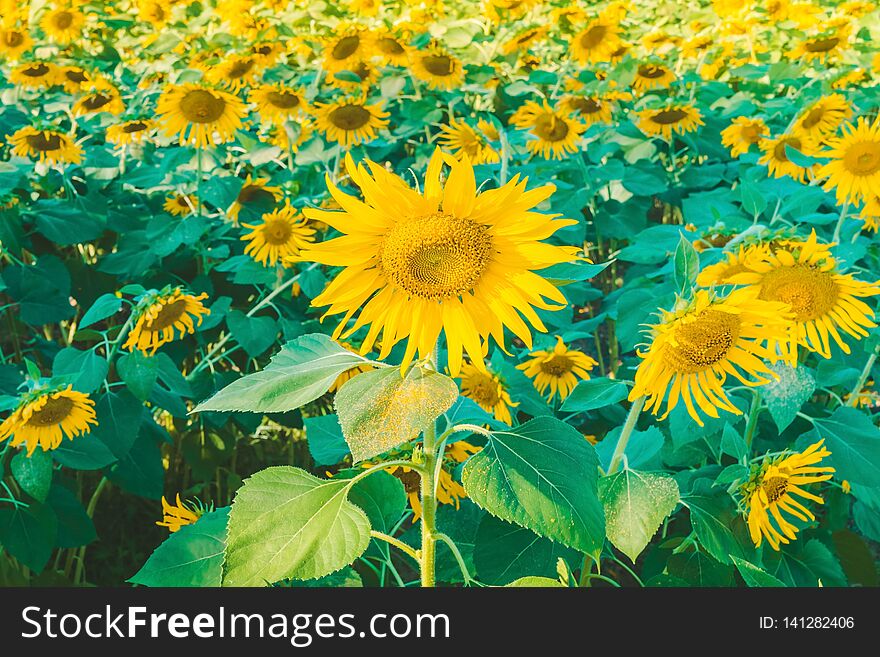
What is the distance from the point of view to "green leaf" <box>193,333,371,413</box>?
97 cm

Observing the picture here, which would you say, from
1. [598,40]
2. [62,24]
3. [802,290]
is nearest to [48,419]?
[802,290]

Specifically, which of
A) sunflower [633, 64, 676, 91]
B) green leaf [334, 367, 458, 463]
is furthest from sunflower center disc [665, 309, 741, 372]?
sunflower [633, 64, 676, 91]

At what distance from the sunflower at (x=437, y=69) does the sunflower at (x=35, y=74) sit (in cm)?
159

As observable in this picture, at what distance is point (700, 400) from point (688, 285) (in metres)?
0.18

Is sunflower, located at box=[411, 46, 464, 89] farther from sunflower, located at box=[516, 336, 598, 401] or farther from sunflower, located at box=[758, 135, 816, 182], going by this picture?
sunflower, located at box=[516, 336, 598, 401]

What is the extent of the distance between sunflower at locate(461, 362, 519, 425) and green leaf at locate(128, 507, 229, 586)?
677 millimetres

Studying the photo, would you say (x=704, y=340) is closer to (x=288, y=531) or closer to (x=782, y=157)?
(x=288, y=531)

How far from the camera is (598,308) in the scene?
363 centimetres

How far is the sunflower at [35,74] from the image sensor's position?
141 inches

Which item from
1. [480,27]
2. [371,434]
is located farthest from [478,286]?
Result: [480,27]

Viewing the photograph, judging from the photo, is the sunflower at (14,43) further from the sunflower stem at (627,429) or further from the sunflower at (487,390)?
the sunflower stem at (627,429)

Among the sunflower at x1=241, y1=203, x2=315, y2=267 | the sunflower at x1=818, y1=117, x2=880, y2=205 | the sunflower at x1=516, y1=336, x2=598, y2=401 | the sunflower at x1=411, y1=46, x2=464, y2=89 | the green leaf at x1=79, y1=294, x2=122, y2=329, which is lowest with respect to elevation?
the sunflower at x1=516, y1=336, x2=598, y2=401

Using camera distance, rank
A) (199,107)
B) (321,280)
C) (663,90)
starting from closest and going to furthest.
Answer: (321,280) < (199,107) < (663,90)

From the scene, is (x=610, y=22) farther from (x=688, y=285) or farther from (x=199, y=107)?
(x=688, y=285)
